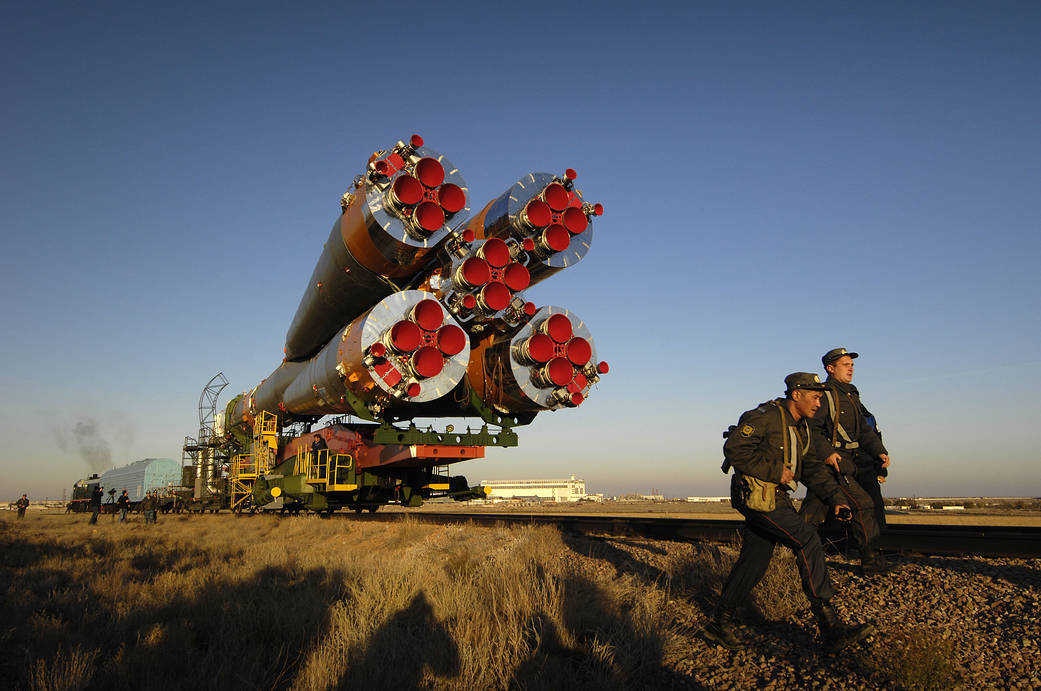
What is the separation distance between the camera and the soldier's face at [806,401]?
175 inches

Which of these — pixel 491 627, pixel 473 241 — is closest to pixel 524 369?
pixel 473 241

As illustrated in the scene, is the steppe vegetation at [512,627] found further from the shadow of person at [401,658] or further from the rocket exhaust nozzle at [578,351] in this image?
the rocket exhaust nozzle at [578,351]

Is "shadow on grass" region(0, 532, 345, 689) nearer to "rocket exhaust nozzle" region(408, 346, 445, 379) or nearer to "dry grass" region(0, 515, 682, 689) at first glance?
"dry grass" region(0, 515, 682, 689)

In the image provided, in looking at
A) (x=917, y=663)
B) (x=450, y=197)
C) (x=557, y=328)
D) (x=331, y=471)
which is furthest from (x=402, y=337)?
(x=917, y=663)

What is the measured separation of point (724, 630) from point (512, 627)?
1444 mm

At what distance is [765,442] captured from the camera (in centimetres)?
435

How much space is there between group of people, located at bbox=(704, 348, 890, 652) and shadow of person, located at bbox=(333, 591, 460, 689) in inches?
73.3

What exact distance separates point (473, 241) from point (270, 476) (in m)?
12.4

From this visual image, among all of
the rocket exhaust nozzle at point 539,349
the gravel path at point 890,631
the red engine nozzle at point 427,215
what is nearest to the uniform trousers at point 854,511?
the gravel path at point 890,631

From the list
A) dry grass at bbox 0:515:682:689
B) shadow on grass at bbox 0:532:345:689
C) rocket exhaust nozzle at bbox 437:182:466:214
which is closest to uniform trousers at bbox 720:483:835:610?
dry grass at bbox 0:515:682:689

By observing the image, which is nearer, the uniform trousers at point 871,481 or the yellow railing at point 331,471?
the uniform trousers at point 871,481

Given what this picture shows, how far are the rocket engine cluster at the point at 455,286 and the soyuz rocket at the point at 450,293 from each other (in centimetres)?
2

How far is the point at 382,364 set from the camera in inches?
401

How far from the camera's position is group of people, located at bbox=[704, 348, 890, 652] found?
3945 millimetres
